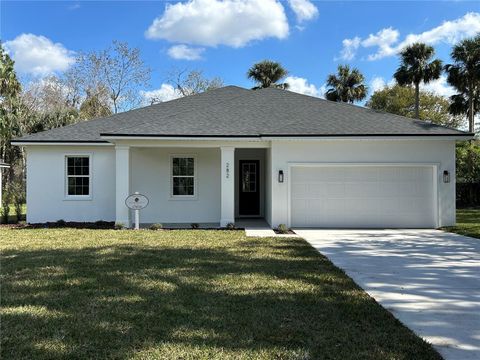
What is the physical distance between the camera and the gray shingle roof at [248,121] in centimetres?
1334

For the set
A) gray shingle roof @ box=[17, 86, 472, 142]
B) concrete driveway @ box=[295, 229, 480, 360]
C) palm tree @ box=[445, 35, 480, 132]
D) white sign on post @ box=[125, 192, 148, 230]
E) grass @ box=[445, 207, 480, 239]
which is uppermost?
palm tree @ box=[445, 35, 480, 132]

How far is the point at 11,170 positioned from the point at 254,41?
23712 millimetres

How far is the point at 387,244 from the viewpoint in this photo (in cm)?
1027

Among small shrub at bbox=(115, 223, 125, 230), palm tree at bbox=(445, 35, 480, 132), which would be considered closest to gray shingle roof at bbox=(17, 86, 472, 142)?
small shrub at bbox=(115, 223, 125, 230)

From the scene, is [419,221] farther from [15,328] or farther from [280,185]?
[15,328]

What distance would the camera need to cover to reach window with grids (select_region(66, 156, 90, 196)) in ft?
49.6

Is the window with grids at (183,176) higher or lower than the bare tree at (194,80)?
lower

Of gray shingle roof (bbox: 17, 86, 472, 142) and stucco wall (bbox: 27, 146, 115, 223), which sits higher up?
gray shingle roof (bbox: 17, 86, 472, 142)

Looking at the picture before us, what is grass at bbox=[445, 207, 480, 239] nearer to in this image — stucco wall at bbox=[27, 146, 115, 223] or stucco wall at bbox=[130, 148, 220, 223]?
stucco wall at bbox=[130, 148, 220, 223]

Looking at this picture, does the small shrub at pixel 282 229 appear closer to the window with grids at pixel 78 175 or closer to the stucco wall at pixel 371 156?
the stucco wall at pixel 371 156

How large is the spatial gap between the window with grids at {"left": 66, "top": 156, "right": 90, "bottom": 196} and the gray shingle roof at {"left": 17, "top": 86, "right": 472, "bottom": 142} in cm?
85

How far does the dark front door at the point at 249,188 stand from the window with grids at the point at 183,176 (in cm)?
257

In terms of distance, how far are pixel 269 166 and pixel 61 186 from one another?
757 centimetres

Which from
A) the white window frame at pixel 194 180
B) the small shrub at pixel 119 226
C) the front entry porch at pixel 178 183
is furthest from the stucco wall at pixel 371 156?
the small shrub at pixel 119 226
